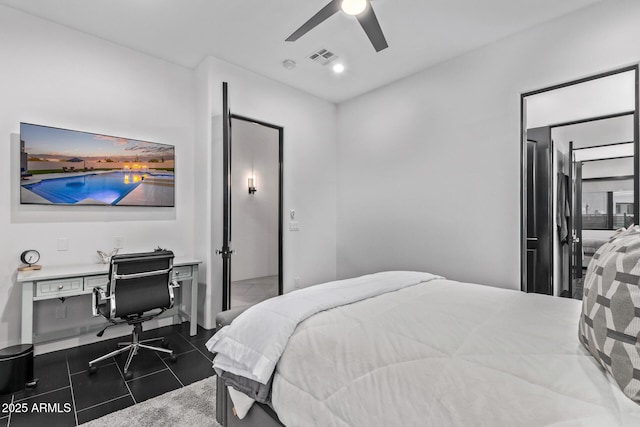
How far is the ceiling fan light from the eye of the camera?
6.68 feet

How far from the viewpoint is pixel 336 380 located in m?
1.13

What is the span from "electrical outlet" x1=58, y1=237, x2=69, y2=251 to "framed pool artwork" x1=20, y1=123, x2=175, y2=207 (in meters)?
0.33

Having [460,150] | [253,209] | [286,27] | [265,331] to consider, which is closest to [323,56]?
[286,27]

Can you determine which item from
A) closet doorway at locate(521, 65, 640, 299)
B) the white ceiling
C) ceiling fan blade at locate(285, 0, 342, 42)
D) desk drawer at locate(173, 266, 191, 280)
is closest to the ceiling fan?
ceiling fan blade at locate(285, 0, 342, 42)

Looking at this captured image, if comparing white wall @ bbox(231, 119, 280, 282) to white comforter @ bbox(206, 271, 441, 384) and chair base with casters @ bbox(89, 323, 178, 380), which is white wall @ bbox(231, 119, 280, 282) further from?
white comforter @ bbox(206, 271, 441, 384)

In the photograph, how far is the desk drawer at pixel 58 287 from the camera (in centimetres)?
246

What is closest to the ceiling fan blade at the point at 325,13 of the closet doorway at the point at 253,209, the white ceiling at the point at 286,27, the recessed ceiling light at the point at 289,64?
the white ceiling at the point at 286,27

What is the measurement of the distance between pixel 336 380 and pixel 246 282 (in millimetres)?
4193

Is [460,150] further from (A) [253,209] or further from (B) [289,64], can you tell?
(A) [253,209]

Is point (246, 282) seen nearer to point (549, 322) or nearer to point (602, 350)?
point (549, 322)

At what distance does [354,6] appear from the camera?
2.07m

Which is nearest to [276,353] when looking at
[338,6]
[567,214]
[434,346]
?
[434,346]

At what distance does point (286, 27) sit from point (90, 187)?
246cm

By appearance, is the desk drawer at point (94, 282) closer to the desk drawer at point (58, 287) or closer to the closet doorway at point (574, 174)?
the desk drawer at point (58, 287)
